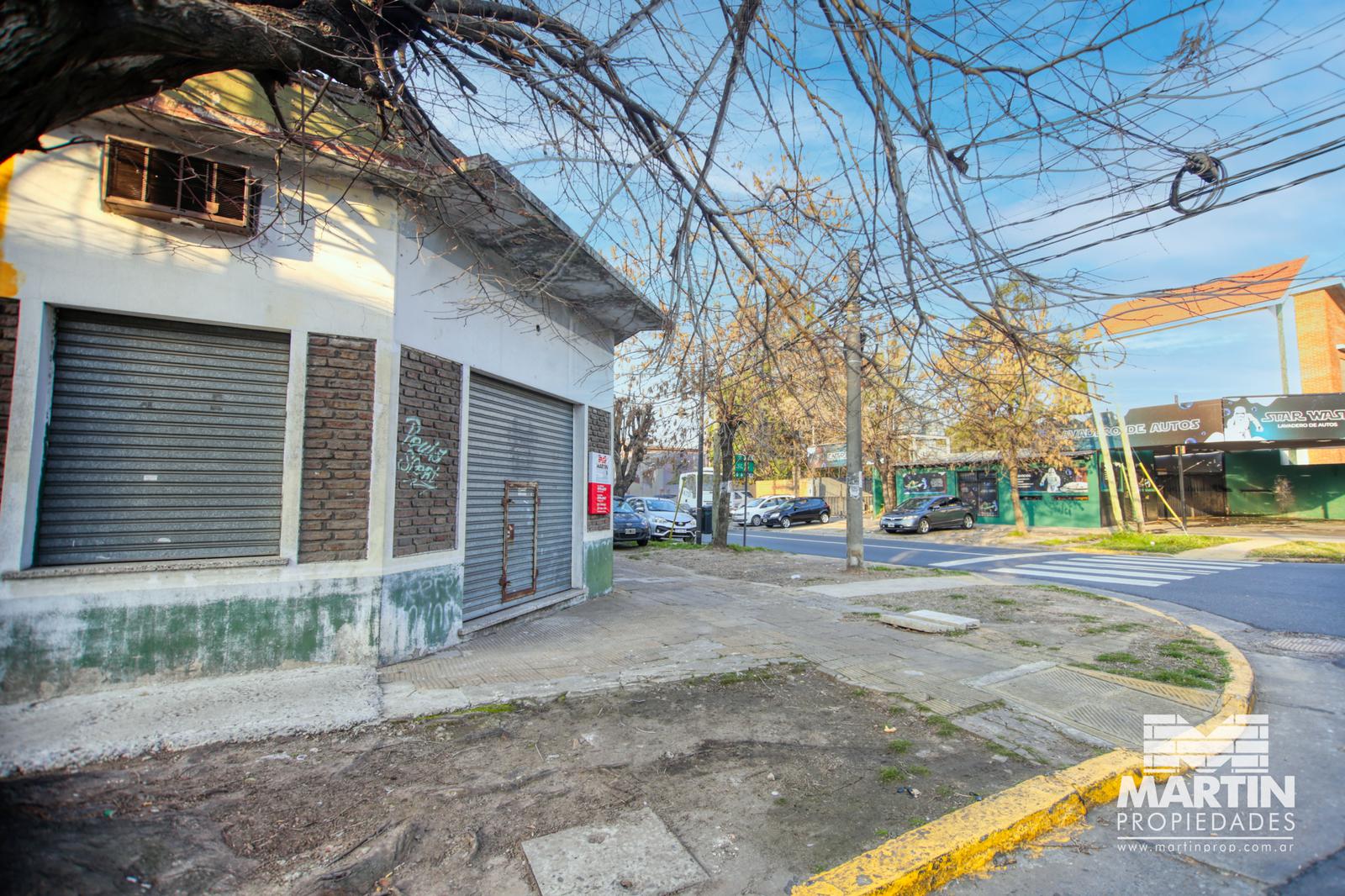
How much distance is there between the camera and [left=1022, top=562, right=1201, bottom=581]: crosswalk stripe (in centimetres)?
1321

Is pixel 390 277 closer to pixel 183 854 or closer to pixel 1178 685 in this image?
pixel 183 854

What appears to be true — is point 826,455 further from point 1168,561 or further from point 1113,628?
point 1113,628

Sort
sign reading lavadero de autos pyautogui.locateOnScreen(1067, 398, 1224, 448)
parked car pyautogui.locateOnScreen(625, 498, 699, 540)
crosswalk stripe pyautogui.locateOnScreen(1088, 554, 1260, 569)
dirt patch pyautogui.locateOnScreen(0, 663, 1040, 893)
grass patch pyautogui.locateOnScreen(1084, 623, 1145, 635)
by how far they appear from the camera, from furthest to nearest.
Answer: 1. parked car pyautogui.locateOnScreen(625, 498, 699, 540)
2. sign reading lavadero de autos pyautogui.locateOnScreen(1067, 398, 1224, 448)
3. crosswalk stripe pyautogui.locateOnScreen(1088, 554, 1260, 569)
4. grass patch pyautogui.locateOnScreen(1084, 623, 1145, 635)
5. dirt patch pyautogui.locateOnScreen(0, 663, 1040, 893)

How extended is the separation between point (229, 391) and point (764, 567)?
35.4ft

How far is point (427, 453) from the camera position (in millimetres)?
5980

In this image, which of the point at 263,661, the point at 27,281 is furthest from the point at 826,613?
the point at 27,281

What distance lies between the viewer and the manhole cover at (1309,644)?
22.6 feet

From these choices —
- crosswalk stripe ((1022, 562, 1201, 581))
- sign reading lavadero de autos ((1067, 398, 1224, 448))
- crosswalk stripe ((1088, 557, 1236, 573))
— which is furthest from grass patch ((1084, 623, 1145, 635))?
sign reading lavadero de autos ((1067, 398, 1224, 448))

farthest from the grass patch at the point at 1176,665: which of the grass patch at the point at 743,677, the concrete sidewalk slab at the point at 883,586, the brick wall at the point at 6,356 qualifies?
the brick wall at the point at 6,356

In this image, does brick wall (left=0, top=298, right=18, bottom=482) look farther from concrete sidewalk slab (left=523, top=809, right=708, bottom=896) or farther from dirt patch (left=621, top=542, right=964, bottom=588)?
dirt patch (left=621, top=542, right=964, bottom=588)

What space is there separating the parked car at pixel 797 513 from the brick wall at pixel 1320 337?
65.7ft

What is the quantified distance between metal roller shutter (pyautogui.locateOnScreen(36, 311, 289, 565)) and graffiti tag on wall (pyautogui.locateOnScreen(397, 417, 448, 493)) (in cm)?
92

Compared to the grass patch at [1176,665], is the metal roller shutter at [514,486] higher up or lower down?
higher up

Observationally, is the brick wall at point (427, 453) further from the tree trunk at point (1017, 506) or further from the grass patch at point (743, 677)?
the tree trunk at point (1017, 506)
